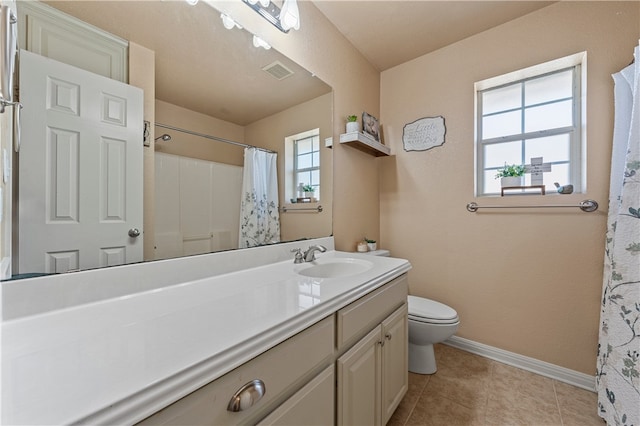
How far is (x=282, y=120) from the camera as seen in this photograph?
4.79ft

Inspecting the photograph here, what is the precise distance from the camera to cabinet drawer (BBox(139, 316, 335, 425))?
0.46 meters

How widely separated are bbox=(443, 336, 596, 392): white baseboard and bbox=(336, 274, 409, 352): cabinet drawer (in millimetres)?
1148

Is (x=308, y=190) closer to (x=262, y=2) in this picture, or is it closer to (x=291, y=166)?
(x=291, y=166)

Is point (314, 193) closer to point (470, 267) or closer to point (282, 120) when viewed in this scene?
point (282, 120)

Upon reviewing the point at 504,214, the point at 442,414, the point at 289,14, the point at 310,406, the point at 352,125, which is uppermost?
the point at 289,14

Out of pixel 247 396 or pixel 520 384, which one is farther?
pixel 520 384

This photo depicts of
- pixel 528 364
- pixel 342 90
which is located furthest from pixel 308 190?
pixel 528 364

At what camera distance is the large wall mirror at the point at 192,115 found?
831 mm

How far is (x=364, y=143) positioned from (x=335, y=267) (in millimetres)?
1008

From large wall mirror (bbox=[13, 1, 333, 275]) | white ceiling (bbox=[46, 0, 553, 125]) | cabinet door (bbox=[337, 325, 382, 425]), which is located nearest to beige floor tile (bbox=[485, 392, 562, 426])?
cabinet door (bbox=[337, 325, 382, 425])

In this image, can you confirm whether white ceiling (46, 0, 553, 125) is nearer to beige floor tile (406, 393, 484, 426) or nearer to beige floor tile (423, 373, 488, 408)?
beige floor tile (406, 393, 484, 426)

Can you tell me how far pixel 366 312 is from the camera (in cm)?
100

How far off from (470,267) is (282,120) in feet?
5.74


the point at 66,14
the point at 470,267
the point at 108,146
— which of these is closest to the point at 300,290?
the point at 108,146
